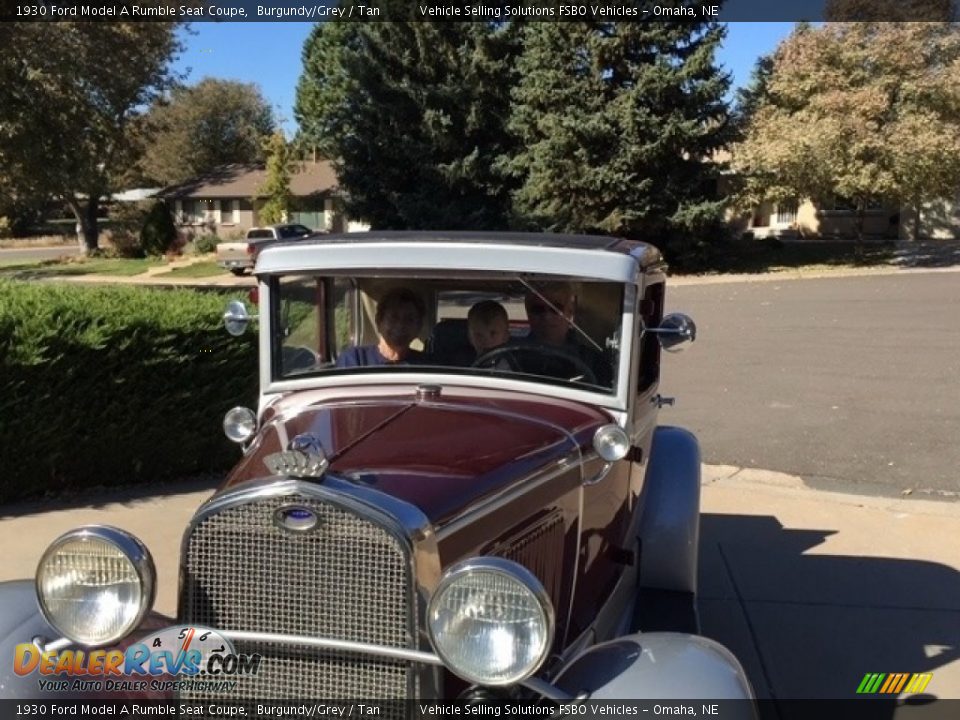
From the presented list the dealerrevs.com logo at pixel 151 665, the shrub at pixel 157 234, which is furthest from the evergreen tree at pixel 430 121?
the dealerrevs.com logo at pixel 151 665

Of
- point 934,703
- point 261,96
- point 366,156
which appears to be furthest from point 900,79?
point 261,96

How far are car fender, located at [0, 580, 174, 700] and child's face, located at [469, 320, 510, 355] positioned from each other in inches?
58.2

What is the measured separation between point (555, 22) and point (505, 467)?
83.6 ft

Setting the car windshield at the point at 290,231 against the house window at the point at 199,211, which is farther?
the house window at the point at 199,211

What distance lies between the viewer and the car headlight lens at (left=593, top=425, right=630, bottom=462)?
10.6 feet

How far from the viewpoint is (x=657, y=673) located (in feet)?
8.20

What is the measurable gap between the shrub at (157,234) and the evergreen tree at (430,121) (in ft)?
54.2

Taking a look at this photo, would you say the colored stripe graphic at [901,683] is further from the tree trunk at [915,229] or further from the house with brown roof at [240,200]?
the house with brown roof at [240,200]

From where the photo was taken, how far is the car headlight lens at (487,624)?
2215mm

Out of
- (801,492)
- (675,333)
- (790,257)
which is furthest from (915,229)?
(675,333)

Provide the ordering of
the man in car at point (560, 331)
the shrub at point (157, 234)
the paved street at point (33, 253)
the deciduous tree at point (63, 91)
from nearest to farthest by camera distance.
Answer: the man in car at point (560, 331)
the deciduous tree at point (63, 91)
the shrub at point (157, 234)
the paved street at point (33, 253)

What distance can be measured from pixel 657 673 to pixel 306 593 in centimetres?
94

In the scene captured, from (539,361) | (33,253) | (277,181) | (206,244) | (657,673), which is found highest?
(277,181)

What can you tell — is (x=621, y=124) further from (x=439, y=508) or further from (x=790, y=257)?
(x=439, y=508)
